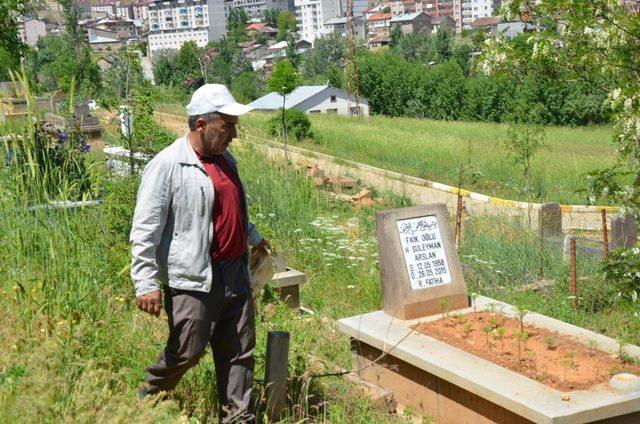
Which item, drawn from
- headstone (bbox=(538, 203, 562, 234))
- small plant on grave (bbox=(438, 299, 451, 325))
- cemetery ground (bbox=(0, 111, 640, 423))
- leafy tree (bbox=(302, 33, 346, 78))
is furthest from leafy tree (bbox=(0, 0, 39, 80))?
leafy tree (bbox=(302, 33, 346, 78))

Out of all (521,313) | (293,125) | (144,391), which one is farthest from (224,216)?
(293,125)

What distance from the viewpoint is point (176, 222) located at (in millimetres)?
5160

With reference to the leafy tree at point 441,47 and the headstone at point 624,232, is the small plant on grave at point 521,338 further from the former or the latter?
the leafy tree at point 441,47

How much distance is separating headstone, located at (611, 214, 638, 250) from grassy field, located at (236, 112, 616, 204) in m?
5.94

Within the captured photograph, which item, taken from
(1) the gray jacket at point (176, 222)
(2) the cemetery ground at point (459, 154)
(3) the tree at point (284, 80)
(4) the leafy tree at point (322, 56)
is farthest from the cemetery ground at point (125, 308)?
(4) the leafy tree at point (322, 56)

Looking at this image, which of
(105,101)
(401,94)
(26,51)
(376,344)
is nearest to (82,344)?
(376,344)

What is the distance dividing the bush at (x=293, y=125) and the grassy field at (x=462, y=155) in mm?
296

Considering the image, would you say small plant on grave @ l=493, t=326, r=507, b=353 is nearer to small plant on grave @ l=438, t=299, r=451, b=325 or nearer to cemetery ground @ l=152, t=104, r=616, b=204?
small plant on grave @ l=438, t=299, r=451, b=325

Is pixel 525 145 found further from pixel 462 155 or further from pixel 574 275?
pixel 462 155

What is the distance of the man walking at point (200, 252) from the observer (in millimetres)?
5094

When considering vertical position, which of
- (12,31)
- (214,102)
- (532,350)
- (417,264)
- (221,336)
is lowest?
(532,350)

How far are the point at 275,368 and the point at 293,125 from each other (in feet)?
79.2

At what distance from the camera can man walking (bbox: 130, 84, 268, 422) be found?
5094mm

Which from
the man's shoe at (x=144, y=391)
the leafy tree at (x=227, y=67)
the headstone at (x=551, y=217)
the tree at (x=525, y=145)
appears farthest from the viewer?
the leafy tree at (x=227, y=67)
